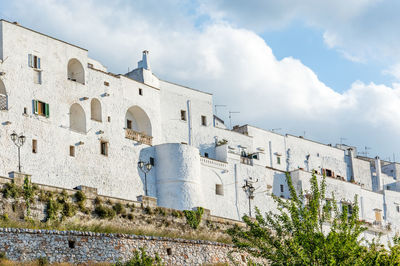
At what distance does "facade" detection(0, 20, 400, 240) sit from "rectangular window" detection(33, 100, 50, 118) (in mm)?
61

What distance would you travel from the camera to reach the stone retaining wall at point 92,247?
31.7 m

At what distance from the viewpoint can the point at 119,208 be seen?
41.8 metres

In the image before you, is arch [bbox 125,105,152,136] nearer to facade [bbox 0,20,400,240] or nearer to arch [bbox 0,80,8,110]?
facade [bbox 0,20,400,240]

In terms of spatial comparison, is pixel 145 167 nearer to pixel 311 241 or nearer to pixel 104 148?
pixel 104 148

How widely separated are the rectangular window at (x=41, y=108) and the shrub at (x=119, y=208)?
8.29 meters

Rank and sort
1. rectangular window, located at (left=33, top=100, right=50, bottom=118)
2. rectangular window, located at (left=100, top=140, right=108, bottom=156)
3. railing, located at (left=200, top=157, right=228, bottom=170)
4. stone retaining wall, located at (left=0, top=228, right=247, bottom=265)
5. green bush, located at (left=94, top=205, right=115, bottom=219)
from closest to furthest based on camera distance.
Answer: stone retaining wall, located at (left=0, top=228, right=247, bottom=265) → green bush, located at (left=94, top=205, right=115, bottom=219) → rectangular window, located at (left=33, top=100, right=50, bottom=118) → rectangular window, located at (left=100, top=140, right=108, bottom=156) → railing, located at (left=200, top=157, right=228, bottom=170)

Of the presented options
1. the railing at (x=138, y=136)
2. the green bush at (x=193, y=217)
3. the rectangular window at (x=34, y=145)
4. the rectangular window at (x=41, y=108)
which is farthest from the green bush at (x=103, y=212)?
the railing at (x=138, y=136)

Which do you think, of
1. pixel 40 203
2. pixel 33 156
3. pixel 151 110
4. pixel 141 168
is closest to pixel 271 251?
pixel 40 203

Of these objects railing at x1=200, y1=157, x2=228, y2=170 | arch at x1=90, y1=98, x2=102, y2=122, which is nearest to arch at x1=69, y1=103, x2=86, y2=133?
arch at x1=90, y1=98, x2=102, y2=122

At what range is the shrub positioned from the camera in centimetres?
4165

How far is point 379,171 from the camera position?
7719cm

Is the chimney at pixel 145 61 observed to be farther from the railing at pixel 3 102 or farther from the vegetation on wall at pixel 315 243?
the vegetation on wall at pixel 315 243

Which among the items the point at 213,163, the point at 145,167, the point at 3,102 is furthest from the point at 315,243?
the point at 213,163

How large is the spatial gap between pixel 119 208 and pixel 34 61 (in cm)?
1127
